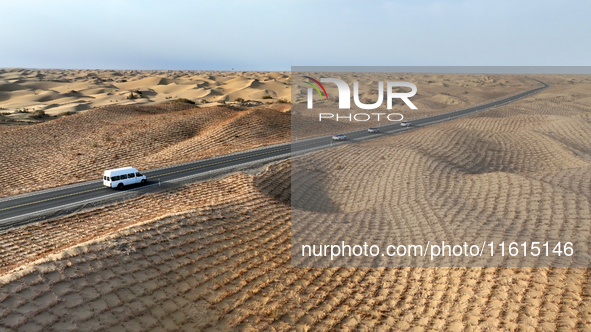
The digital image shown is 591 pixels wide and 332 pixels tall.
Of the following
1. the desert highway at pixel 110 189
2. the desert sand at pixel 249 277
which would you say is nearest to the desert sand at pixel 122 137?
the desert highway at pixel 110 189

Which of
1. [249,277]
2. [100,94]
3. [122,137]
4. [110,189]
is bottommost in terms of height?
[249,277]

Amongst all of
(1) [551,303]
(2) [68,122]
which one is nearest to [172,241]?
(1) [551,303]

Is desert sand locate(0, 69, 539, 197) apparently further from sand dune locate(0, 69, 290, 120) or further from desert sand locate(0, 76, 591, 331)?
desert sand locate(0, 76, 591, 331)

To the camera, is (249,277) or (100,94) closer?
(249,277)

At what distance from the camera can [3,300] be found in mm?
9625

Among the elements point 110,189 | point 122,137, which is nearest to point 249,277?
point 110,189

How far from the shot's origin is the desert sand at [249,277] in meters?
10.5

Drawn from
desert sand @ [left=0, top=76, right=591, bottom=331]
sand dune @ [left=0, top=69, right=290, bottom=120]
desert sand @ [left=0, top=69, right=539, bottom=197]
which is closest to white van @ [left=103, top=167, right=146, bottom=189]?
desert sand @ [left=0, top=76, right=591, bottom=331]

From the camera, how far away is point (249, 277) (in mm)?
13180

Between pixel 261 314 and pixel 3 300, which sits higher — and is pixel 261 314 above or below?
below

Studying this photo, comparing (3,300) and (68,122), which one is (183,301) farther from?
(68,122)

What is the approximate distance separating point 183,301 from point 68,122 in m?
42.8

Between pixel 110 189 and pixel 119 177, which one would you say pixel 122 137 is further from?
pixel 119 177

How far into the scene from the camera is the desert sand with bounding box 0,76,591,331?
10477 millimetres
